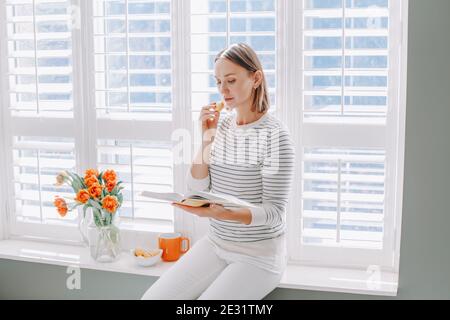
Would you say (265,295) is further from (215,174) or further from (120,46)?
(120,46)

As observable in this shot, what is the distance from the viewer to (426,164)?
7.08ft

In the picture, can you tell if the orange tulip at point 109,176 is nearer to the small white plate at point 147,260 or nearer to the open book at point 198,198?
the small white plate at point 147,260

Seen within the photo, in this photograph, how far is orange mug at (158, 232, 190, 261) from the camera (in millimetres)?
2537

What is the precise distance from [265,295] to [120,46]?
120 cm

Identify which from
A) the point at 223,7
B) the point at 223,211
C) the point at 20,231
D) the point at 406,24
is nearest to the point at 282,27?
the point at 223,7

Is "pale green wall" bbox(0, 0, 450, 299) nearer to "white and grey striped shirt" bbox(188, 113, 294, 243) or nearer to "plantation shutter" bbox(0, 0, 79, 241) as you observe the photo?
"white and grey striped shirt" bbox(188, 113, 294, 243)

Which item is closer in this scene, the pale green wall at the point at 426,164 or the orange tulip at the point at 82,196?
the pale green wall at the point at 426,164

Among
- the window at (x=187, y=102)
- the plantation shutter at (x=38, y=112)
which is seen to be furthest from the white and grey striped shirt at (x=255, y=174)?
the plantation shutter at (x=38, y=112)

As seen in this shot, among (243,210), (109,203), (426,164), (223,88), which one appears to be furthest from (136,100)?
(426,164)

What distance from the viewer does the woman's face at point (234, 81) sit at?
2150 mm

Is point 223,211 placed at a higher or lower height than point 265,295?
higher

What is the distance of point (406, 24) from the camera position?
2.18 m

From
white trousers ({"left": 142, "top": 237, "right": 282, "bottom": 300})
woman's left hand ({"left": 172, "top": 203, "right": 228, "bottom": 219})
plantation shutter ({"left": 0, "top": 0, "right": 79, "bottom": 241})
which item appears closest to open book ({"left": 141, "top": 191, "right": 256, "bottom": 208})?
woman's left hand ({"left": 172, "top": 203, "right": 228, "bottom": 219})

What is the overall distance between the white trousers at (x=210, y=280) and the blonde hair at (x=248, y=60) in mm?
560
